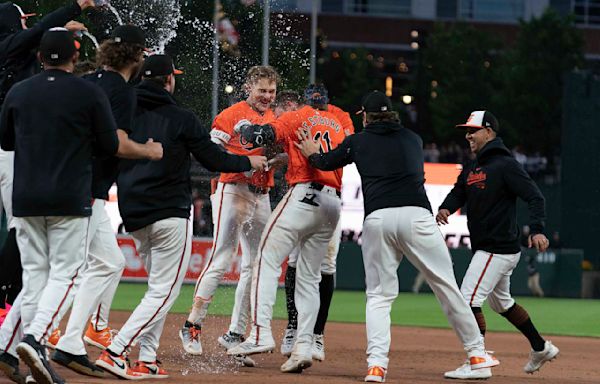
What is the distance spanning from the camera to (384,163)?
9.18 meters

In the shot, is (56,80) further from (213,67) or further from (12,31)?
(213,67)

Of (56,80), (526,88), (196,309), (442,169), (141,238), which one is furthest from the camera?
(526,88)

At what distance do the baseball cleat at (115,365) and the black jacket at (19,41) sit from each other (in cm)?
223

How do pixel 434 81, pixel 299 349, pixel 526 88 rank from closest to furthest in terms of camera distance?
pixel 299 349 → pixel 526 88 → pixel 434 81

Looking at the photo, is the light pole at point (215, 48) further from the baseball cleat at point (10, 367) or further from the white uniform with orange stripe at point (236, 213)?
the baseball cleat at point (10, 367)

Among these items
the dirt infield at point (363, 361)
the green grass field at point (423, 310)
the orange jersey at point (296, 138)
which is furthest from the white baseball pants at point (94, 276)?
the green grass field at point (423, 310)

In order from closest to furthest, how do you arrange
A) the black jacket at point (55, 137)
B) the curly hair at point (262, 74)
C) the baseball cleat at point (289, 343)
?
the black jacket at point (55, 137), the curly hair at point (262, 74), the baseball cleat at point (289, 343)

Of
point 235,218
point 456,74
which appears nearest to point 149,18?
point 235,218

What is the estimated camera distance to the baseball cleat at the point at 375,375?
8875mm

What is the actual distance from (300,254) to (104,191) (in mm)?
2133

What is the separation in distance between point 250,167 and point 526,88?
102ft

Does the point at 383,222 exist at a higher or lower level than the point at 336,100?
higher

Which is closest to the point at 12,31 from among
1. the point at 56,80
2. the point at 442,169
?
the point at 56,80

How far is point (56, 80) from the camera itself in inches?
298
